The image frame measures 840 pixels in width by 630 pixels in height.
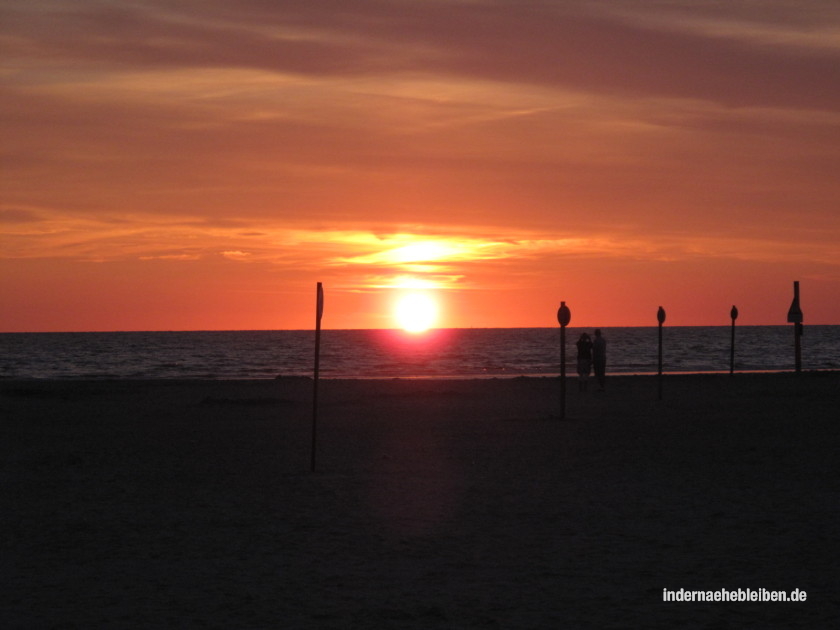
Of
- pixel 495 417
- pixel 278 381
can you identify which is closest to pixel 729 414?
pixel 495 417

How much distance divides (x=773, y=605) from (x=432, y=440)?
436 inches

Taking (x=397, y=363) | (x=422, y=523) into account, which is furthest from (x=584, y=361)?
(x=397, y=363)

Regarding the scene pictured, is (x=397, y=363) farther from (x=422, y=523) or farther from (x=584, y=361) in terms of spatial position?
(x=422, y=523)

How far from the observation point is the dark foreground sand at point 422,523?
7004mm

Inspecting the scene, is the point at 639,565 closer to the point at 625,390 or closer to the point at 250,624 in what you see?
the point at 250,624

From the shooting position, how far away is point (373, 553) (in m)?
8.76

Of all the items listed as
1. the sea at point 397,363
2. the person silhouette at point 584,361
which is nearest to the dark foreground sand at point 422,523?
the person silhouette at point 584,361

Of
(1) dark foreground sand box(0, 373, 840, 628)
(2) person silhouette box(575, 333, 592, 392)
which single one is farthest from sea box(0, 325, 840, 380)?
(1) dark foreground sand box(0, 373, 840, 628)

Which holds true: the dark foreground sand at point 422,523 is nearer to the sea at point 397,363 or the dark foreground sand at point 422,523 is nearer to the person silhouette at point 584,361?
the person silhouette at point 584,361

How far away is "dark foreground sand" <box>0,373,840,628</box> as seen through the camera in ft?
23.0

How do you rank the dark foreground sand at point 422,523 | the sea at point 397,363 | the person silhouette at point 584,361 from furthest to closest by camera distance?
the sea at point 397,363, the person silhouette at point 584,361, the dark foreground sand at point 422,523

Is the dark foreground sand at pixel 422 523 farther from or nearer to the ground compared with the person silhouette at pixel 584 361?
nearer to the ground

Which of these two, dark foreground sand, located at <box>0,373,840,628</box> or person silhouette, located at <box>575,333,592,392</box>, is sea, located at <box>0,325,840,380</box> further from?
dark foreground sand, located at <box>0,373,840,628</box>

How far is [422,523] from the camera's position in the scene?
397 inches
